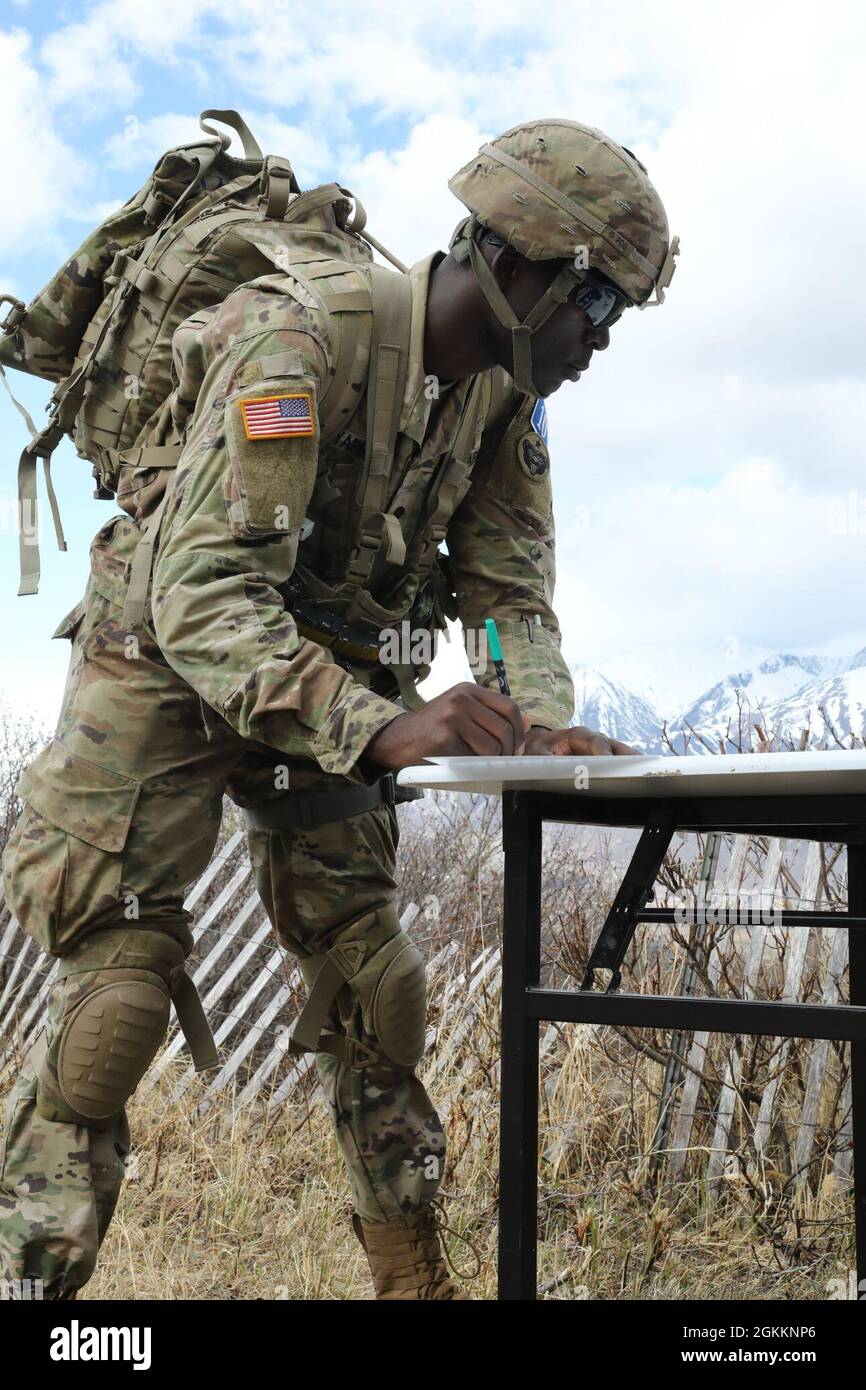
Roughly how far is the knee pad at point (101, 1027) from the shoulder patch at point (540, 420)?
1.36 metres

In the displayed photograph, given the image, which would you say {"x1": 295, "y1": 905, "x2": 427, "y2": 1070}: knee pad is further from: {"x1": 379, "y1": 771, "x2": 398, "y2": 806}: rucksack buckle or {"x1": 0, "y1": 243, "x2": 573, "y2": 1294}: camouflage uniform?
{"x1": 379, "y1": 771, "x2": 398, "y2": 806}: rucksack buckle

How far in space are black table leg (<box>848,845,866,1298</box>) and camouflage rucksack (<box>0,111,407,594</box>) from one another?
1341 millimetres

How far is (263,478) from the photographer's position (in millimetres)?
2146

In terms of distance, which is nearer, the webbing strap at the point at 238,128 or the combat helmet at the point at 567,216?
the combat helmet at the point at 567,216

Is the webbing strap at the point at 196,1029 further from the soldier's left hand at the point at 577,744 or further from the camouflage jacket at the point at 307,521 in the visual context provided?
the soldier's left hand at the point at 577,744

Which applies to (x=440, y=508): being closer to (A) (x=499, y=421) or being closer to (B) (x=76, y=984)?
(A) (x=499, y=421)

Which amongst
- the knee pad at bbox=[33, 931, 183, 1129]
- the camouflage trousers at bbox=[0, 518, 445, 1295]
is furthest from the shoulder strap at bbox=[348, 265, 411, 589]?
the knee pad at bbox=[33, 931, 183, 1129]

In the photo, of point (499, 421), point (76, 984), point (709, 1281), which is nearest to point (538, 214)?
point (499, 421)

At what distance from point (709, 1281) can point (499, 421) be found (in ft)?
6.89

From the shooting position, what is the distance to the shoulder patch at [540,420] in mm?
2979

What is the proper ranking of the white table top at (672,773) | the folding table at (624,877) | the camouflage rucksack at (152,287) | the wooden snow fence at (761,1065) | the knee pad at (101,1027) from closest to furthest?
the white table top at (672,773), the folding table at (624,877), the knee pad at (101,1027), the camouflage rucksack at (152,287), the wooden snow fence at (761,1065)

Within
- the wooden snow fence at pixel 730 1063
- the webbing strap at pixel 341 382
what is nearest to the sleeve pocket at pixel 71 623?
the webbing strap at pixel 341 382

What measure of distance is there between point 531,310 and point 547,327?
0.14ft
